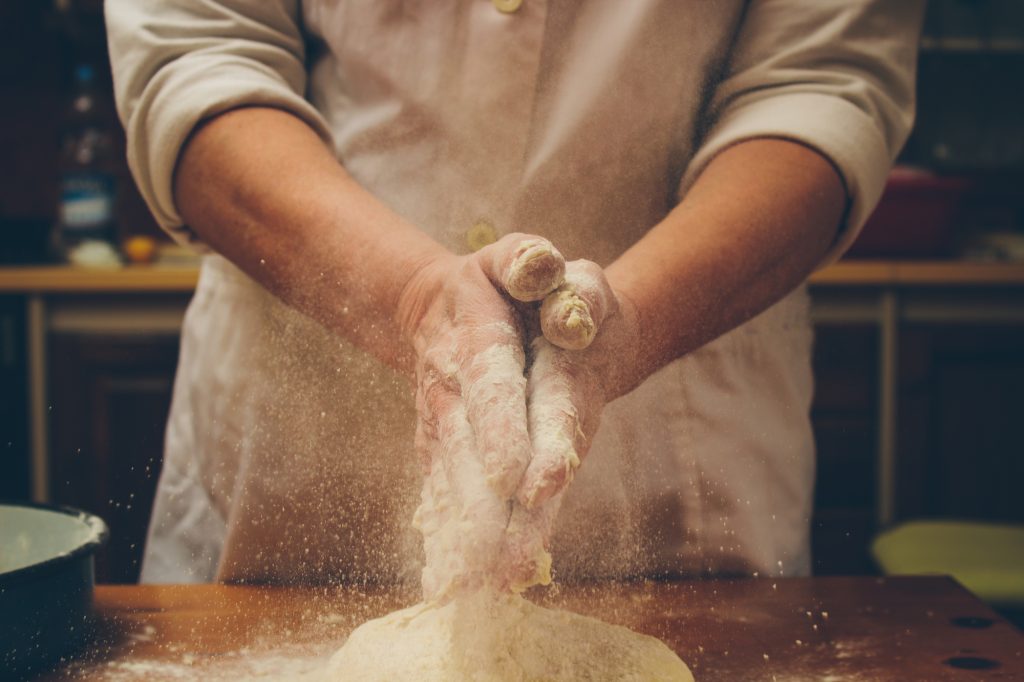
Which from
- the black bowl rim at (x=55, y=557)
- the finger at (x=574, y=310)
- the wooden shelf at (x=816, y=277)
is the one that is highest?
the wooden shelf at (x=816, y=277)

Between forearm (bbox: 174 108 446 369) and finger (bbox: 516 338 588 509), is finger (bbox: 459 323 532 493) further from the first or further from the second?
forearm (bbox: 174 108 446 369)

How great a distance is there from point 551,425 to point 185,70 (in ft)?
1.69

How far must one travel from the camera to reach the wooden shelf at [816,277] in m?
1.94

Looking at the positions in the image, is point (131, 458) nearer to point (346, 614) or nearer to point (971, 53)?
point (346, 614)

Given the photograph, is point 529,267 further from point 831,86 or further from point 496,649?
point 831,86

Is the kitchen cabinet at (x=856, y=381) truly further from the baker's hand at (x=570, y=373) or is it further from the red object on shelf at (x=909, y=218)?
the baker's hand at (x=570, y=373)

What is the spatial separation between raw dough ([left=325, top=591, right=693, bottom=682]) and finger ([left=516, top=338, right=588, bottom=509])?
9 cm

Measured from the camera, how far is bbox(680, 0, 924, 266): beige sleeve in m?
0.90

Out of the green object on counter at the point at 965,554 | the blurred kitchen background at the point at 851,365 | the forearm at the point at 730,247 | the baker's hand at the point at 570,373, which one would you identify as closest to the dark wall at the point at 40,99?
the blurred kitchen background at the point at 851,365

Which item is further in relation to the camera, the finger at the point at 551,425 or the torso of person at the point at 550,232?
the torso of person at the point at 550,232

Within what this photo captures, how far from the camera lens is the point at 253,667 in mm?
693

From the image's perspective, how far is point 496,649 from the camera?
65 centimetres

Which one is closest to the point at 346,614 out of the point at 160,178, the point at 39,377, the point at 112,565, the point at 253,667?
the point at 253,667

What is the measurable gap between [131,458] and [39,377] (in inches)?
9.7
